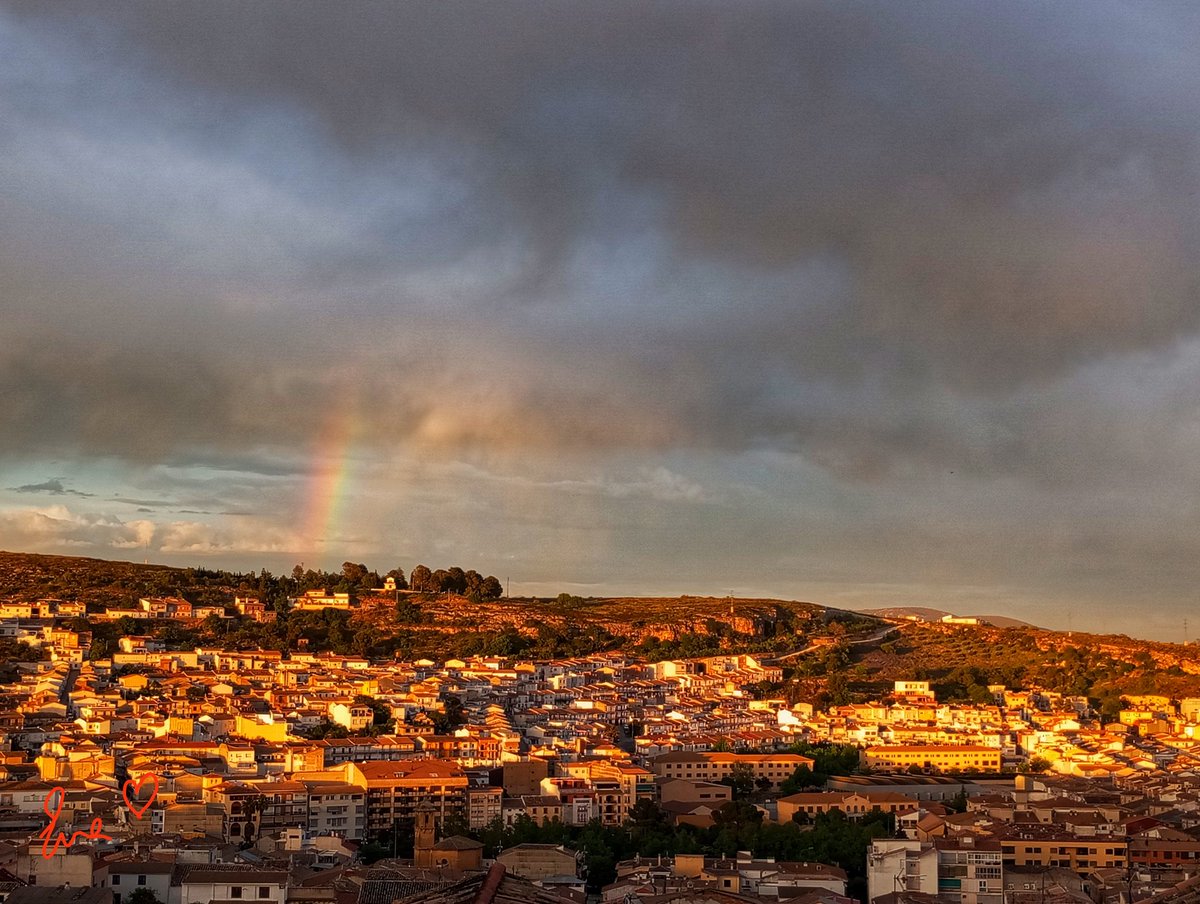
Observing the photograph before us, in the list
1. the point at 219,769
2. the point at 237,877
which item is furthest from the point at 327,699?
the point at 237,877

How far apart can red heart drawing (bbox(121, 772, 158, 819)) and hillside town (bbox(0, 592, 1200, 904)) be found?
86 millimetres

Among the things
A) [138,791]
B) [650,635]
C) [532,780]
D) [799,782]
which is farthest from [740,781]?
[650,635]

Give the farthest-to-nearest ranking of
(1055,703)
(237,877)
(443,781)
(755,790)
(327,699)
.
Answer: (1055,703), (327,699), (755,790), (443,781), (237,877)

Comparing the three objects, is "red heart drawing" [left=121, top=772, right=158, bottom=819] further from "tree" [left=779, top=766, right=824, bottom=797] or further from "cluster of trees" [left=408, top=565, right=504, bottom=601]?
"cluster of trees" [left=408, top=565, right=504, bottom=601]

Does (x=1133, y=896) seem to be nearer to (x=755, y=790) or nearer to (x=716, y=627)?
(x=755, y=790)

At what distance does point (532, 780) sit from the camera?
107 ft

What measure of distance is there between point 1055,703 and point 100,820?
34405 millimetres

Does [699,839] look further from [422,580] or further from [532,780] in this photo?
[422,580]

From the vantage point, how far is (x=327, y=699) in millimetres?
41094

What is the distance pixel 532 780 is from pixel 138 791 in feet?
28.9

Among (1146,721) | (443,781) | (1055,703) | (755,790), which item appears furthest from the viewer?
A: (1055,703)

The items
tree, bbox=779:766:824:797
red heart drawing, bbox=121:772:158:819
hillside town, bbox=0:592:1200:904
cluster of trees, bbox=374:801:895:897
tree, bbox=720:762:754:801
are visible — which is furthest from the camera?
tree, bbox=779:766:824:797

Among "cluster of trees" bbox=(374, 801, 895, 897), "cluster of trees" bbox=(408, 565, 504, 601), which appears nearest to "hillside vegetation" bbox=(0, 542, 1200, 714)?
"cluster of trees" bbox=(408, 565, 504, 601)

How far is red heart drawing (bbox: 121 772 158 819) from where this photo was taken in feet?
86.5
